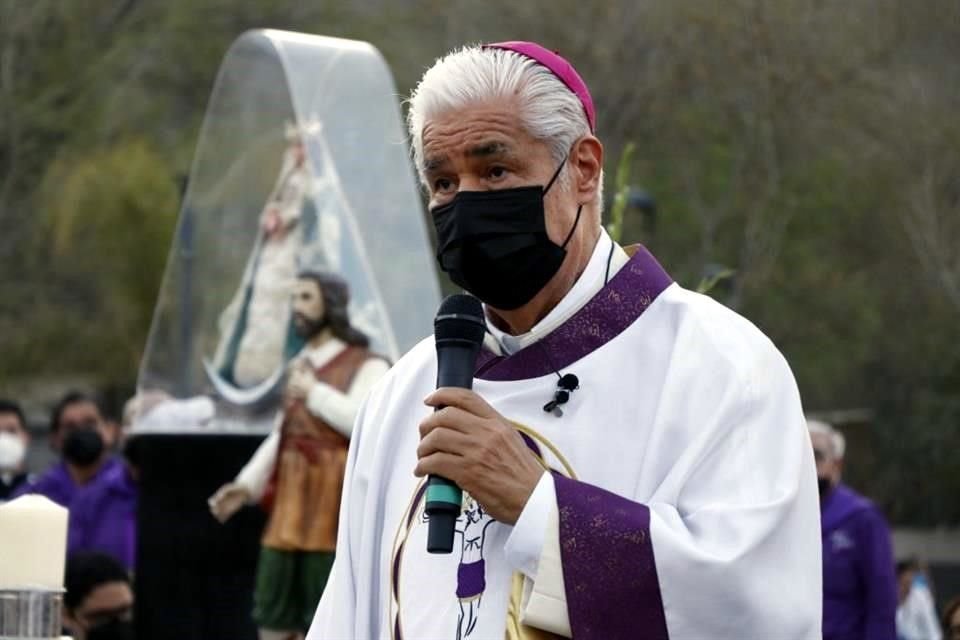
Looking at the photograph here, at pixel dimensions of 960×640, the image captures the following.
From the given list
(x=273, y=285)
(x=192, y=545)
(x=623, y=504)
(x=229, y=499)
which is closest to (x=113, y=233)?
(x=273, y=285)

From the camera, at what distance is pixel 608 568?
300 cm

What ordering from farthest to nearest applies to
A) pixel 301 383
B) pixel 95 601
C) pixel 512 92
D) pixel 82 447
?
pixel 82 447
pixel 301 383
pixel 95 601
pixel 512 92

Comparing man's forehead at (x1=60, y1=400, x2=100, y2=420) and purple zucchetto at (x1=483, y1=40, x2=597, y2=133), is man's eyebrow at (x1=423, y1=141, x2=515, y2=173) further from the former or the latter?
man's forehead at (x1=60, y1=400, x2=100, y2=420)

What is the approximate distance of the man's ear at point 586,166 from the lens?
10.7 ft

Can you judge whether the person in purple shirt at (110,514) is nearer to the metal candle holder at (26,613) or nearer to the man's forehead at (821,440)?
the man's forehead at (821,440)

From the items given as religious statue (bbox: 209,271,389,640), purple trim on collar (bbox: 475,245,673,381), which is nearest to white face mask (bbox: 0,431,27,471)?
religious statue (bbox: 209,271,389,640)

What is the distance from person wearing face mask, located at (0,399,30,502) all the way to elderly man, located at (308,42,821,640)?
21.8 ft

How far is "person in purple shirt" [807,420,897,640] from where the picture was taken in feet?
26.1

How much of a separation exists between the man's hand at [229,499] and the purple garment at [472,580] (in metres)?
4.73

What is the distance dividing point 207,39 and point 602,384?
806 inches

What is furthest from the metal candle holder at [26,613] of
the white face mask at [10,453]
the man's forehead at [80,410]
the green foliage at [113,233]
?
the green foliage at [113,233]

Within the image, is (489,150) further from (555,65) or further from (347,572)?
(347,572)

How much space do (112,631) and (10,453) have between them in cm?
258

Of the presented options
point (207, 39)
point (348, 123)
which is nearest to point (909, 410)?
point (207, 39)
